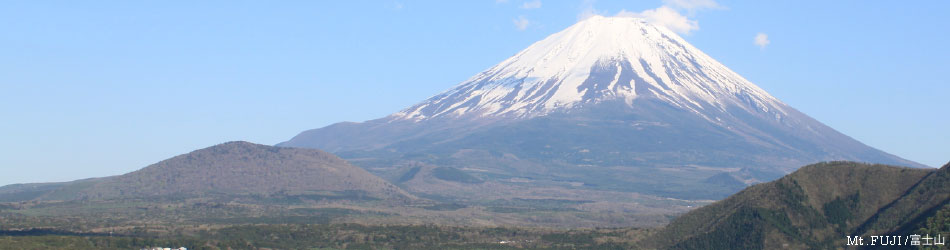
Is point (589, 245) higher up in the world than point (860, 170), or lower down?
lower down

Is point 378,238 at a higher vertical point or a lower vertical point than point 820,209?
lower

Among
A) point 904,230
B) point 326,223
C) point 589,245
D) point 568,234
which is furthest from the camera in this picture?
point 326,223

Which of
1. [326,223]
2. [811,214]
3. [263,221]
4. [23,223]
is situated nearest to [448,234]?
[326,223]

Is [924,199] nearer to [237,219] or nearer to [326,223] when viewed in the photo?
[326,223]

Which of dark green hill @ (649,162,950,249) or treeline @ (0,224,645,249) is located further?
treeline @ (0,224,645,249)

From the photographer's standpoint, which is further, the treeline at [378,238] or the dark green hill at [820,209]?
the treeline at [378,238]

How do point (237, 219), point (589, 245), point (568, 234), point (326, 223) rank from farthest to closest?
1. point (237, 219)
2. point (326, 223)
3. point (568, 234)
4. point (589, 245)

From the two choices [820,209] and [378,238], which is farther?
[378,238]

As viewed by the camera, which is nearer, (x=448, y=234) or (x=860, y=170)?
(x=860, y=170)
